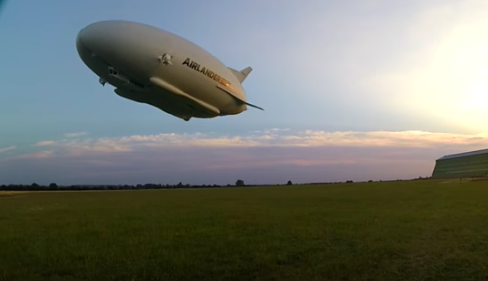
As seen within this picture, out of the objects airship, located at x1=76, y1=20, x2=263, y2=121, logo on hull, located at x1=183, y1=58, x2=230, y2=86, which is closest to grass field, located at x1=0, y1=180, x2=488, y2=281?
airship, located at x1=76, y1=20, x2=263, y2=121

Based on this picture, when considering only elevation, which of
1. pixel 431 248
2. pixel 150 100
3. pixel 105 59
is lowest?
pixel 431 248

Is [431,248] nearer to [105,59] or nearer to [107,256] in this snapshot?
[107,256]

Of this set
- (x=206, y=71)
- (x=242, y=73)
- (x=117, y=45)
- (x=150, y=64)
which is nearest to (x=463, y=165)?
(x=242, y=73)

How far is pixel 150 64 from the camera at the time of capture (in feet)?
35.3

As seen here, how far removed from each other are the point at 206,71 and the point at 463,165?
156m

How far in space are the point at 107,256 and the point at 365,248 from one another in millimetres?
9464

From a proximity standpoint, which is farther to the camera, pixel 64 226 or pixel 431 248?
pixel 64 226

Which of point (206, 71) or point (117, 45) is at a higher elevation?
point (117, 45)

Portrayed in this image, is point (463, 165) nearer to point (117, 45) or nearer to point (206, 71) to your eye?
A: point (206, 71)

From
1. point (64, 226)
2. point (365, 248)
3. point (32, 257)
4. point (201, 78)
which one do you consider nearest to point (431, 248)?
point (365, 248)

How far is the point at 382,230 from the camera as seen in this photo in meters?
21.3

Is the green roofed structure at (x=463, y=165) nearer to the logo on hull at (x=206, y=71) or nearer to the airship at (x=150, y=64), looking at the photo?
the logo on hull at (x=206, y=71)

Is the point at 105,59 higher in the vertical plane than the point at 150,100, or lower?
higher

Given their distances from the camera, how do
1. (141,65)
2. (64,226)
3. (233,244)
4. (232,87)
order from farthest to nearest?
(64,226)
(233,244)
(232,87)
(141,65)
